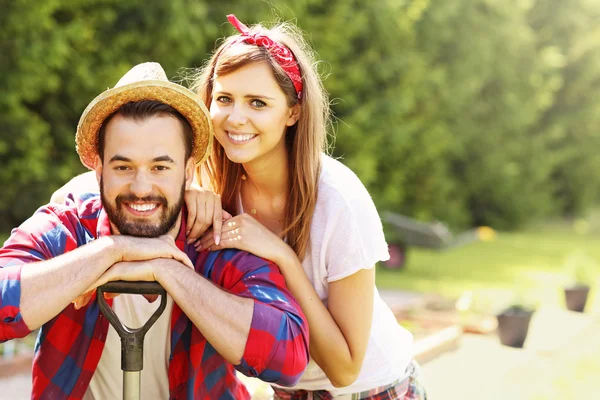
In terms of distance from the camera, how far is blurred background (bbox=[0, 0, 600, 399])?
845 cm

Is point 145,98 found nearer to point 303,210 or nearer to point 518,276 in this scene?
point 303,210

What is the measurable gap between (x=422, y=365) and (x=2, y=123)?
5.03 metres

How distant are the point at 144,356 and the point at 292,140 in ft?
2.90

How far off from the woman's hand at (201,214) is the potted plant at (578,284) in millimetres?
7454

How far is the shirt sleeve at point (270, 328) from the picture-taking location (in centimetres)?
212

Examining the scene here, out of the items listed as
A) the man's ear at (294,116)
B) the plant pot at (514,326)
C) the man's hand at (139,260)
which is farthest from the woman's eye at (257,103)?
the plant pot at (514,326)

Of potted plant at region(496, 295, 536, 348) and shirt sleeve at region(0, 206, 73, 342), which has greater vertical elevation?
potted plant at region(496, 295, 536, 348)

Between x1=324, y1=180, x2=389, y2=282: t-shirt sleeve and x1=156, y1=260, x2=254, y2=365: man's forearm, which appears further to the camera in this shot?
x1=324, y1=180, x2=389, y2=282: t-shirt sleeve

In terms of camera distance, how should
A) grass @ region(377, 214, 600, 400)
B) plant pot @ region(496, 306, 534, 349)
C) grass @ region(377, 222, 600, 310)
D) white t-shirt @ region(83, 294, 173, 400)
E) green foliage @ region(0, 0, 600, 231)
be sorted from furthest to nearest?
grass @ region(377, 222, 600, 310) < green foliage @ region(0, 0, 600, 231) < plant pot @ region(496, 306, 534, 349) < grass @ region(377, 214, 600, 400) < white t-shirt @ region(83, 294, 173, 400)

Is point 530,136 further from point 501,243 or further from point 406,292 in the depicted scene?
point 406,292

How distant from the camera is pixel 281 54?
2678 millimetres

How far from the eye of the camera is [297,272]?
2480 mm

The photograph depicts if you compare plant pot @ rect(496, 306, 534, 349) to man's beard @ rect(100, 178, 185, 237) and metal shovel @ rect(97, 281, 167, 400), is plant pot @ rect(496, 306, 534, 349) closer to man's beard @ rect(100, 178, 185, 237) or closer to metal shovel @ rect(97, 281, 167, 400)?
man's beard @ rect(100, 178, 185, 237)

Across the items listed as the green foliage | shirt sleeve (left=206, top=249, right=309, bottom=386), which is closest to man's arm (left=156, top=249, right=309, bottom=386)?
shirt sleeve (left=206, top=249, right=309, bottom=386)
